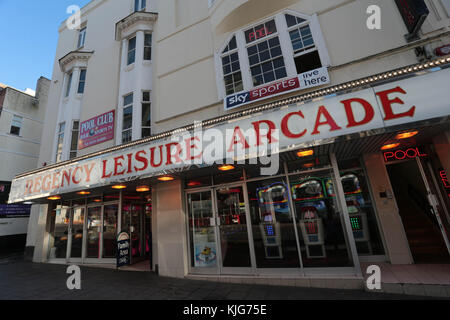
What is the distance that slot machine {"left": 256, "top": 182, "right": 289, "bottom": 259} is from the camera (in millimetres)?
5469

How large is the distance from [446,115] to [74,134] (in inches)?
521

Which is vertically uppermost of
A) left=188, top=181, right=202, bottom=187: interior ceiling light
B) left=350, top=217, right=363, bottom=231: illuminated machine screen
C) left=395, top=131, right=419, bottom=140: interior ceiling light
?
left=395, top=131, right=419, bottom=140: interior ceiling light

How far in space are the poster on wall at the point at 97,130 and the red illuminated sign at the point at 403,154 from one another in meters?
9.85

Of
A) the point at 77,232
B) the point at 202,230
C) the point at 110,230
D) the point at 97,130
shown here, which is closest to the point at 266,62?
the point at 202,230

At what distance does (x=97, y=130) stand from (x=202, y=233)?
6946 mm

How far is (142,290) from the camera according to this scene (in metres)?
5.12

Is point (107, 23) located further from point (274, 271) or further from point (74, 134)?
point (274, 271)

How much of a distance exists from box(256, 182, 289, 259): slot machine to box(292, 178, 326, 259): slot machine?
36 cm

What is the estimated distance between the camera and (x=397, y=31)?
5.07 m

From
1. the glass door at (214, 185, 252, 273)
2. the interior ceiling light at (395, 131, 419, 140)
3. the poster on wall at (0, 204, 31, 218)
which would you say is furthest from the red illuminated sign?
the poster on wall at (0, 204, 31, 218)

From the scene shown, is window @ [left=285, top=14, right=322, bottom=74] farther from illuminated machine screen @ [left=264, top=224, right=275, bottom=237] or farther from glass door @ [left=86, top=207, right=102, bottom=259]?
glass door @ [left=86, top=207, right=102, bottom=259]

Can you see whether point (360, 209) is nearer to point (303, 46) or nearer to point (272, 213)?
point (272, 213)
